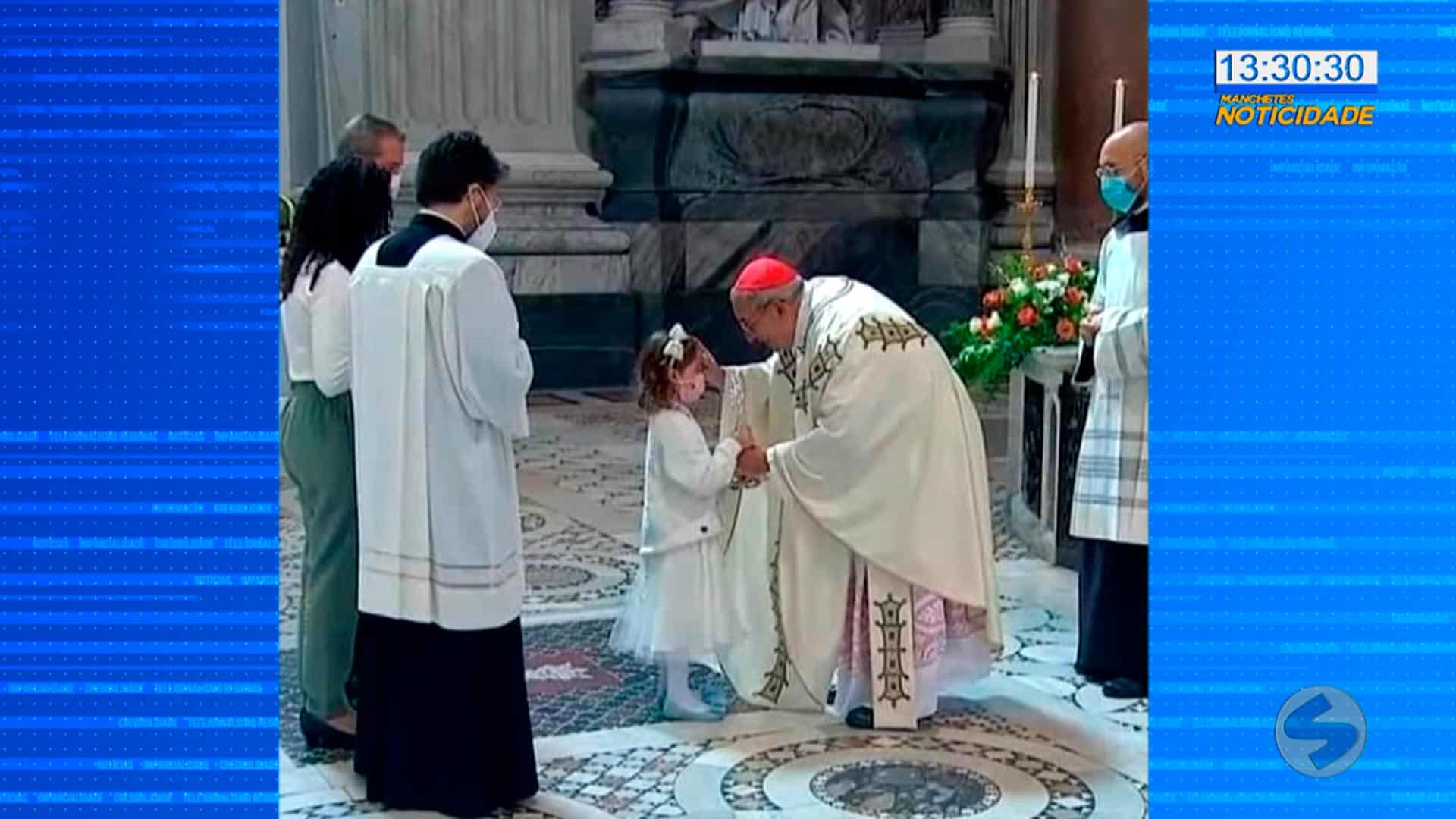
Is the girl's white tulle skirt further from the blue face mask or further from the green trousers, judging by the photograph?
the blue face mask

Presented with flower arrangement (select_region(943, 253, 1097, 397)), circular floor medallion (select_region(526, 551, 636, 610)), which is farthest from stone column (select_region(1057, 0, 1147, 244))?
circular floor medallion (select_region(526, 551, 636, 610))

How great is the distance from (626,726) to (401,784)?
862mm

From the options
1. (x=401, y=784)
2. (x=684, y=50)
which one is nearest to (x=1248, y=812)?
(x=401, y=784)

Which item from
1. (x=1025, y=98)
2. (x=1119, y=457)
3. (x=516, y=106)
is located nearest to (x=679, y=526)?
(x=1119, y=457)

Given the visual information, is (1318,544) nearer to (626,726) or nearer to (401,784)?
(401,784)

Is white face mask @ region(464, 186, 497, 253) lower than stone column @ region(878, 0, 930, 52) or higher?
lower

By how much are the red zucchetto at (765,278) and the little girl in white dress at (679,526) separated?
22 centimetres

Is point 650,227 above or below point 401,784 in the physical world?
above

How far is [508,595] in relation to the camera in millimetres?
4074

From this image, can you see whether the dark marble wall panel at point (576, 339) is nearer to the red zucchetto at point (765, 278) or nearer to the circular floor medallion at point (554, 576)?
the circular floor medallion at point (554, 576)

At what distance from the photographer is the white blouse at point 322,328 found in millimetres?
4410

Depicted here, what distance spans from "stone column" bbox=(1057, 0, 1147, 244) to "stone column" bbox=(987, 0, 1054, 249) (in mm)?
78

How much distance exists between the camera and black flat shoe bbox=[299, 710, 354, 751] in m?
4.62

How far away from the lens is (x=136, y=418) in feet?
8.11
